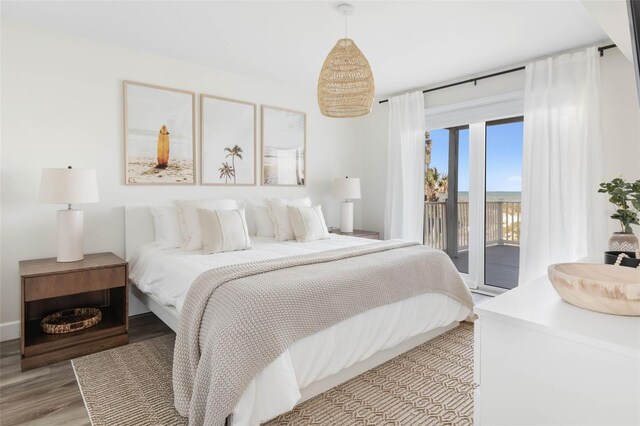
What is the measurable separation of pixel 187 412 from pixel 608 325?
180cm

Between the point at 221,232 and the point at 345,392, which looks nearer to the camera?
the point at 345,392

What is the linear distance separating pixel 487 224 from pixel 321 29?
2.77 meters

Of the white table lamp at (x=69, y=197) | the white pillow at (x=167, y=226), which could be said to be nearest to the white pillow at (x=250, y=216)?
the white pillow at (x=167, y=226)

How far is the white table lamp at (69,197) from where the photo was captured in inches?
101

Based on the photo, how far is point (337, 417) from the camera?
1.88 m

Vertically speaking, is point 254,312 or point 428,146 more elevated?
point 428,146

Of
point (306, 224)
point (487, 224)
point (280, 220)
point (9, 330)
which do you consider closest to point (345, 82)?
point (306, 224)

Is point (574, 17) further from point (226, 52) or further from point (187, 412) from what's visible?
point (187, 412)

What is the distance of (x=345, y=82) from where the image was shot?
2.62 metres

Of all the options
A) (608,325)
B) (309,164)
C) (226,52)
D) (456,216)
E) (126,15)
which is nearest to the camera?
(608,325)

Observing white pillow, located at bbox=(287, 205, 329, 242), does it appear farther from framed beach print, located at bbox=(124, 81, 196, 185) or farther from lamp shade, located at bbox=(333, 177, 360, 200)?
framed beach print, located at bbox=(124, 81, 196, 185)

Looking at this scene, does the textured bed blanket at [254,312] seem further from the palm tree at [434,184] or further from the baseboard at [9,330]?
the palm tree at [434,184]

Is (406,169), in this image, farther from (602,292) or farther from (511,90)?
(602,292)

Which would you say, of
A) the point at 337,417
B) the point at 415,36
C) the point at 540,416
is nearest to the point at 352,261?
the point at 337,417
